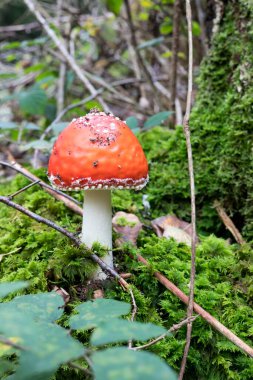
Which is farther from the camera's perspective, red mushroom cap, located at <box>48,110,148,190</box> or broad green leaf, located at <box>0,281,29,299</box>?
red mushroom cap, located at <box>48,110,148,190</box>

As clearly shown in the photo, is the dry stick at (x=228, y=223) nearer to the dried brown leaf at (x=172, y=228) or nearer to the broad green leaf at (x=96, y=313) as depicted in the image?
the dried brown leaf at (x=172, y=228)

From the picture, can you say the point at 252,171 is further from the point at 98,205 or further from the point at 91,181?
the point at 91,181

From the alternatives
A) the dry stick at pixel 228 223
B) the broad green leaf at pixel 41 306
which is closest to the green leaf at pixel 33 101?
the dry stick at pixel 228 223

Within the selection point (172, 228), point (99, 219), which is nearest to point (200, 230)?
point (172, 228)

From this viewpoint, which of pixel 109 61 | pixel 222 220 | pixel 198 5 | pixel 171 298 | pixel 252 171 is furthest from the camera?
pixel 109 61

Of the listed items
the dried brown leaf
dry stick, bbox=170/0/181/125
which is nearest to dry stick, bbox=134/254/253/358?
the dried brown leaf

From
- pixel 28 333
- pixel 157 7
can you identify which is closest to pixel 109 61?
pixel 157 7

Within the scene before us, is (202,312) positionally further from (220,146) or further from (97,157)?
(220,146)

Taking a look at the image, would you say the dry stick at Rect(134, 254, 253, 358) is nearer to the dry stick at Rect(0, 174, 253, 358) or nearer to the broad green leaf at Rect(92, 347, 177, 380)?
the dry stick at Rect(0, 174, 253, 358)
